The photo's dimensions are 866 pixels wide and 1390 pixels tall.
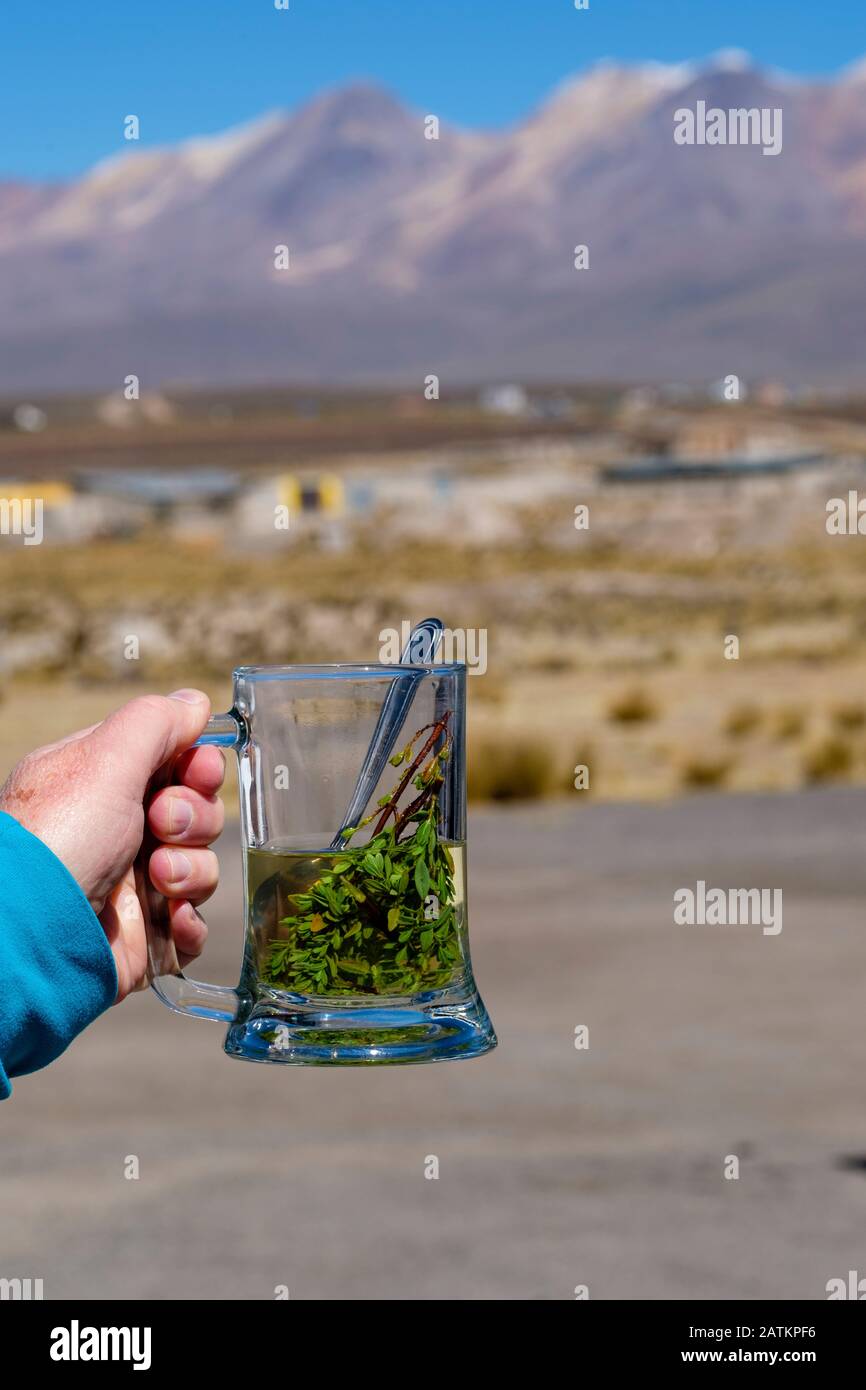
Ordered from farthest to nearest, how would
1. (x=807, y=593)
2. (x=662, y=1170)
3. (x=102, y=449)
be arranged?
(x=102, y=449) → (x=807, y=593) → (x=662, y=1170)

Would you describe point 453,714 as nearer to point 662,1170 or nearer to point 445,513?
point 662,1170

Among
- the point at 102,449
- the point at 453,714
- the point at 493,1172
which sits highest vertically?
the point at 102,449

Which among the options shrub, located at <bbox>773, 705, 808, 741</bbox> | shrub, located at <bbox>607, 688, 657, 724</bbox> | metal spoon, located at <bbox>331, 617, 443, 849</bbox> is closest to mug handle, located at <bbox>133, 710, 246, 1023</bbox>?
metal spoon, located at <bbox>331, 617, 443, 849</bbox>

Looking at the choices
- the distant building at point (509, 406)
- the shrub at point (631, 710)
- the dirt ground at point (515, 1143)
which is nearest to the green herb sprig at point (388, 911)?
the dirt ground at point (515, 1143)

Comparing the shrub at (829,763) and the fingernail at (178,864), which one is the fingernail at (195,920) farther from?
the shrub at (829,763)

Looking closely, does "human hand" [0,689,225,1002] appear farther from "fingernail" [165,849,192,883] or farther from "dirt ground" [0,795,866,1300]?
"dirt ground" [0,795,866,1300]

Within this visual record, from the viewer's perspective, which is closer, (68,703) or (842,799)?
(842,799)

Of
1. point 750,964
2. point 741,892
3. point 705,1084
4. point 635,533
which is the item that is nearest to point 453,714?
point 705,1084

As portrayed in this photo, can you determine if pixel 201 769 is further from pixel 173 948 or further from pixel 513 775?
pixel 513 775
